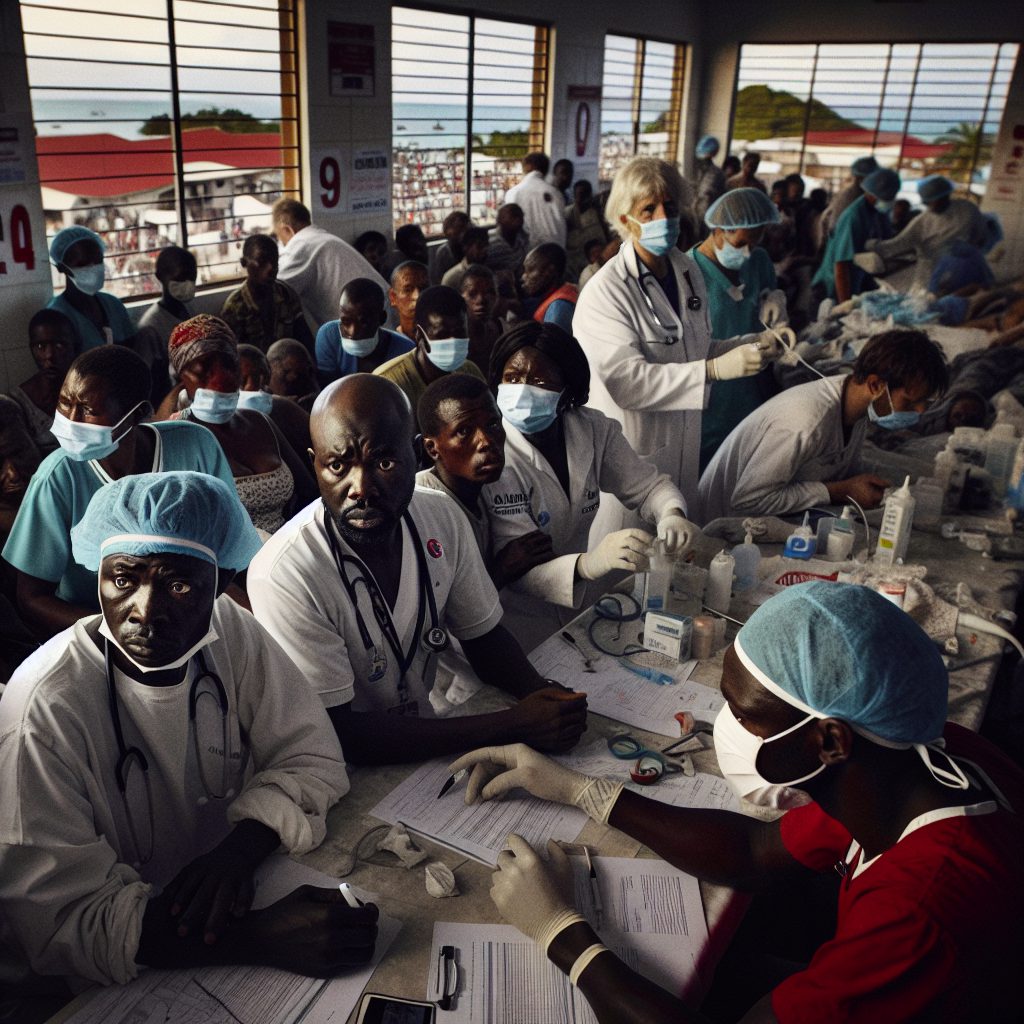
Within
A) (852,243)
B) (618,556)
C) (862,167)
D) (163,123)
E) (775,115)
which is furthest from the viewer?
(775,115)

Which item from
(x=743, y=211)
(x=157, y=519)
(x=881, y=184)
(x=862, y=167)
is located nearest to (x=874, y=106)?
(x=862, y=167)

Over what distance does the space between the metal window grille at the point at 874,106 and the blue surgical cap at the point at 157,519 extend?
12.5m

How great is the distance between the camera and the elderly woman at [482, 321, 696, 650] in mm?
2617

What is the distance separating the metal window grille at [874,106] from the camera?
1141 cm

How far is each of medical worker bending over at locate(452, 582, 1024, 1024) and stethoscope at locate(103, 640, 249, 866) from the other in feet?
1.81

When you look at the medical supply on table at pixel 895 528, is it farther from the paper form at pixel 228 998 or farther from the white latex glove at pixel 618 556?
the paper form at pixel 228 998

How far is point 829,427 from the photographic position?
11.1 feet

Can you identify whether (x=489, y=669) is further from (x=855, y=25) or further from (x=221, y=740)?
(x=855, y=25)

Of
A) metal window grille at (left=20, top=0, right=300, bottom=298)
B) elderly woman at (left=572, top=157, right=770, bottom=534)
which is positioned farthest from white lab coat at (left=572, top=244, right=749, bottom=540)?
metal window grille at (left=20, top=0, right=300, bottom=298)

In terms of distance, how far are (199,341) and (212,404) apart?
221mm

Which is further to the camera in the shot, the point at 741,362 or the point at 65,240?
the point at 65,240

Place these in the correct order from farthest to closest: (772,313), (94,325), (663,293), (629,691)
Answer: (94,325), (772,313), (663,293), (629,691)

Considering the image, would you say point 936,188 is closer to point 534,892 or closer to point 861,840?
point 861,840

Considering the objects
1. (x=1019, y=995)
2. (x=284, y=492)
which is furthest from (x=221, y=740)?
(x=284, y=492)
